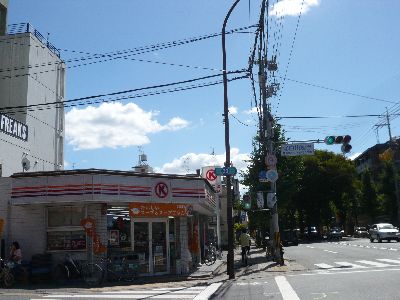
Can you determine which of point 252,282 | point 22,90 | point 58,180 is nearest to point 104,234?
point 58,180

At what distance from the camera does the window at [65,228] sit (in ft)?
61.1

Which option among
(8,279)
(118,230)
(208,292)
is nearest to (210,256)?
(118,230)

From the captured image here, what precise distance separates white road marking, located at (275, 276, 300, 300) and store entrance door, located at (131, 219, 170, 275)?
19.1 ft

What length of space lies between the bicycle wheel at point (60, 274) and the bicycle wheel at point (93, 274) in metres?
0.93

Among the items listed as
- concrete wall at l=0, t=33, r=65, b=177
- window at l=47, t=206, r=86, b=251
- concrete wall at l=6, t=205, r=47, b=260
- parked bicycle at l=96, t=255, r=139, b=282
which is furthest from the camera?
concrete wall at l=0, t=33, r=65, b=177

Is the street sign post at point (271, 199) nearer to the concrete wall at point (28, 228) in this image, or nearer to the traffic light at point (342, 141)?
the traffic light at point (342, 141)

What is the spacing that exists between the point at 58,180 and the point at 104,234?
2753mm

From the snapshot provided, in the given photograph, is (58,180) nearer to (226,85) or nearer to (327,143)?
(226,85)

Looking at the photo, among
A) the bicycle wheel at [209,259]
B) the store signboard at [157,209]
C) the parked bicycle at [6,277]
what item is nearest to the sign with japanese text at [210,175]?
the bicycle wheel at [209,259]

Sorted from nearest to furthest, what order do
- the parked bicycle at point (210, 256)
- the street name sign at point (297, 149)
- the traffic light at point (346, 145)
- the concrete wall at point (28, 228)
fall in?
the concrete wall at point (28, 228) → the traffic light at point (346, 145) → the street name sign at point (297, 149) → the parked bicycle at point (210, 256)

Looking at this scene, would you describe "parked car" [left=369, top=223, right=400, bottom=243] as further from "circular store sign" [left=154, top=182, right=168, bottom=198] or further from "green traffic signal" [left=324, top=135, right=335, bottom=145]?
"circular store sign" [left=154, top=182, right=168, bottom=198]

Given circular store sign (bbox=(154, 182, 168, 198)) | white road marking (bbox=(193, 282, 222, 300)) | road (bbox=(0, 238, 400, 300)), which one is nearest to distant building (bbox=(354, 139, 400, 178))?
circular store sign (bbox=(154, 182, 168, 198))

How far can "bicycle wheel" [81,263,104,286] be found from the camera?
17172 mm

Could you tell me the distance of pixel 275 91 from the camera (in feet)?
80.3
